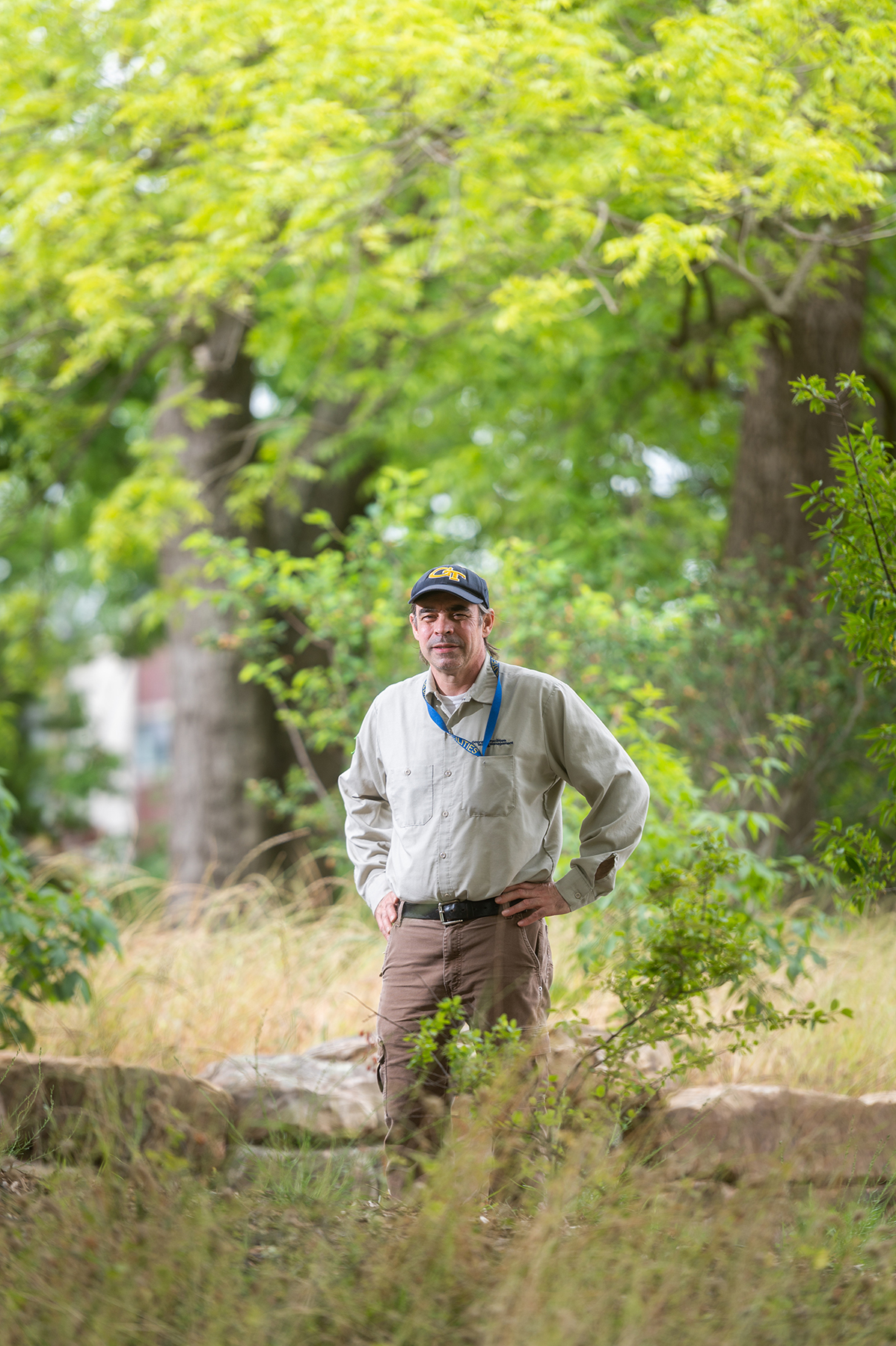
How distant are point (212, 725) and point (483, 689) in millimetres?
6533

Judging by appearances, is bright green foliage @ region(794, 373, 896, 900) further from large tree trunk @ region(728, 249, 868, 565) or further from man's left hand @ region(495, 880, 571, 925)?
large tree trunk @ region(728, 249, 868, 565)

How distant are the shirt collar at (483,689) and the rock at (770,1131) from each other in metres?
1.55

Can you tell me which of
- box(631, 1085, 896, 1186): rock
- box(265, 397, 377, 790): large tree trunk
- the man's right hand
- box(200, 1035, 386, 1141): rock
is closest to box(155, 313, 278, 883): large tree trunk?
box(265, 397, 377, 790): large tree trunk

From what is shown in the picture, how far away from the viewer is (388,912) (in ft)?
11.3

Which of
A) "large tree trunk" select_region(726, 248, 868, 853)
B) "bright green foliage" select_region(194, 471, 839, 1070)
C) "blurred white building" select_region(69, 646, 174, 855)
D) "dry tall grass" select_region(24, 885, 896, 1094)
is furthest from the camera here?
"blurred white building" select_region(69, 646, 174, 855)

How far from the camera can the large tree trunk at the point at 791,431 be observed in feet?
28.1

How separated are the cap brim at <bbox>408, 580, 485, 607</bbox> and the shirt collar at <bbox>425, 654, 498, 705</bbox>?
202 mm

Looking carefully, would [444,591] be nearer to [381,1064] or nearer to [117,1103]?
[381,1064]

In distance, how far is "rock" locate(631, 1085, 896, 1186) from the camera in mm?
3938

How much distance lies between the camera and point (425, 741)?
339 centimetres

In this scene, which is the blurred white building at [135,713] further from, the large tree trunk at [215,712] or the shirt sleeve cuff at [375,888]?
the shirt sleeve cuff at [375,888]

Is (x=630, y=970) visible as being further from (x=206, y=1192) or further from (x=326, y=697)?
(x=326, y=697)

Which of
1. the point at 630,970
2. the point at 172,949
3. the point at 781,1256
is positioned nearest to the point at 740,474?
the point at 172,949

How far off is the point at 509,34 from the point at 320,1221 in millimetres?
5843
